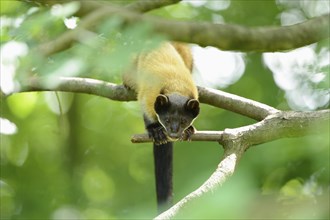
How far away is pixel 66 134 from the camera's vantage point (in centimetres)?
1048

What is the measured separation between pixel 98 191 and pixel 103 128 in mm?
1240

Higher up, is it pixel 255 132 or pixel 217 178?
pixel 255 132

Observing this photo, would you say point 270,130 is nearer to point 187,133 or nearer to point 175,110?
point 187,133

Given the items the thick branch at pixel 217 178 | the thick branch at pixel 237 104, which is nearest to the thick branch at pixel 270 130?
the thick branch at pixel 217 178

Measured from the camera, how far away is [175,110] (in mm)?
7020

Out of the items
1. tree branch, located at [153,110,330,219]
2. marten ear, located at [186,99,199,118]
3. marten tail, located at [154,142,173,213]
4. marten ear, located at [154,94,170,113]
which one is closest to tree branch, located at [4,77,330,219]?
tree branch, located at [153,110,330,219]

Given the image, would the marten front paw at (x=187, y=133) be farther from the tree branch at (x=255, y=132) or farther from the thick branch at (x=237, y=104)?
the tree branch at (x=255, y=132)

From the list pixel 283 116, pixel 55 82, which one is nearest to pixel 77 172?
pixel 283 116

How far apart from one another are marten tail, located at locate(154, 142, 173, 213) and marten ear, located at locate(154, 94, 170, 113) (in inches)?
21.0

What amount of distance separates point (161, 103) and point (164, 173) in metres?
0.86

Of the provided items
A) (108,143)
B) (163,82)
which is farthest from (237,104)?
(108,143)

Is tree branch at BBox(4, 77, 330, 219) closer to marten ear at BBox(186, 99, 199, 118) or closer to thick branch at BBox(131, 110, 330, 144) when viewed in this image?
thick branch at BBox(131, 110, 330, 144)

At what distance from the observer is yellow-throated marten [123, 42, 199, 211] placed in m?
6.97

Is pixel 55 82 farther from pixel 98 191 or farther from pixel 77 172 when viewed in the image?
pixel 98 191
